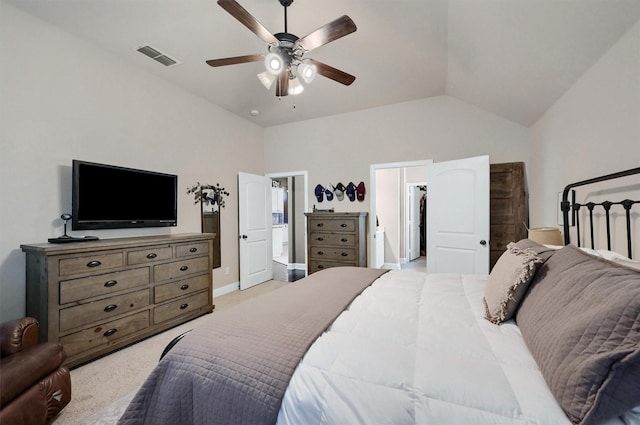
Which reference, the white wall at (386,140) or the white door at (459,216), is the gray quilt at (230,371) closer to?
the white door at (459,216)

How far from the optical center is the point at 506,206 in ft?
11.6

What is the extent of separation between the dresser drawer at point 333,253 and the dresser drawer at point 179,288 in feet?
5.60

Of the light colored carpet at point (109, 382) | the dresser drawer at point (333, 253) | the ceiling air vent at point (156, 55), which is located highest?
the ceiling air vent at point (156, 55)

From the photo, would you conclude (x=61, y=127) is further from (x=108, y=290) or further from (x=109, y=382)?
(x=109, y=382)

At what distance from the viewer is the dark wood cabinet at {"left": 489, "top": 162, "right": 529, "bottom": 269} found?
347cm

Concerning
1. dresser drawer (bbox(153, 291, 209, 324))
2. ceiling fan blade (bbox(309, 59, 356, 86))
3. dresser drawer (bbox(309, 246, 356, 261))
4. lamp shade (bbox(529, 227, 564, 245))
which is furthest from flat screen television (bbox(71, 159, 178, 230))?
lamp shade (bbox(529, 227, 564, 245))

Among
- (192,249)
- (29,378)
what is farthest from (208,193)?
(29,378)

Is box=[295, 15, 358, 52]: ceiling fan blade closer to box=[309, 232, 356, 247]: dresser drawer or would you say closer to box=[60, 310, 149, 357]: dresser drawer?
box=[309, 232, 356, 247]: dresser drawer

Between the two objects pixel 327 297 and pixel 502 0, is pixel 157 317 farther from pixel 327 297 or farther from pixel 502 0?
pixel 502 0

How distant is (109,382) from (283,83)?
9.17 ft

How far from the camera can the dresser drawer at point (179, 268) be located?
9.18 feet

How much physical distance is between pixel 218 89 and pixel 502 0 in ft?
10.6

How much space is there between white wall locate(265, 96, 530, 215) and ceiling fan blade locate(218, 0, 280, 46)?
2.63 meters

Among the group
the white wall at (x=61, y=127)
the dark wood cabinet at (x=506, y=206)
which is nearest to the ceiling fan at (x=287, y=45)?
the white wall at (x=61, y=127)
